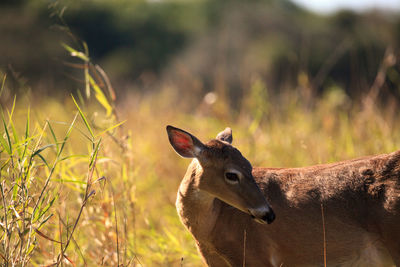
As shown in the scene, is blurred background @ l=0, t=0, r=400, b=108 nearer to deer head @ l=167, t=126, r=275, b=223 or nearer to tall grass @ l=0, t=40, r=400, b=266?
tall grass @ l=0, t=40, r=400, b=266

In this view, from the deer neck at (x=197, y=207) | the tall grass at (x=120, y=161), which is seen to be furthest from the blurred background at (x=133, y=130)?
the deer neck at (x=197, y=207)

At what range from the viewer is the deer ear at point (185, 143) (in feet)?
12.9

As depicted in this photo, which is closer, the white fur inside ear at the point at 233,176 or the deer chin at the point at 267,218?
the deer chin at the point at 267,218

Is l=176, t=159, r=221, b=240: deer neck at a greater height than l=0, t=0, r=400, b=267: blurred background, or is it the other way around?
l=176, t=159, r=221, b=240: deer neck

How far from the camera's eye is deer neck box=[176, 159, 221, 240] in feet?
13.2

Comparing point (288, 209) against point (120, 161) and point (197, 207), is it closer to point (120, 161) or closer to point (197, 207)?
point (197, 207)

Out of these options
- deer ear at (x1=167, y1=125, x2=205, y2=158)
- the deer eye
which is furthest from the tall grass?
the deer eye

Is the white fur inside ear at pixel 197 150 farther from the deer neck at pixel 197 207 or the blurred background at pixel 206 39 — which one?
the blurred background at pixel 206 39

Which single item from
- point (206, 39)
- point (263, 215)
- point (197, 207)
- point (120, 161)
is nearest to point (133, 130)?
point (120, 161)

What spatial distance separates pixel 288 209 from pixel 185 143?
880mm

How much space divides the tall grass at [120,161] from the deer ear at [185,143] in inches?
20.5

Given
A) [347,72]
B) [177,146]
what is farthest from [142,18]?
[177,146]

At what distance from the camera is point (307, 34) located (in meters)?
28.4

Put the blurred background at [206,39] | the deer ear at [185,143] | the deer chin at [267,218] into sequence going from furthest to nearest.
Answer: the blurred background at [206,39]
the deer ear at [185,143]
the deer chin at [267,218]
